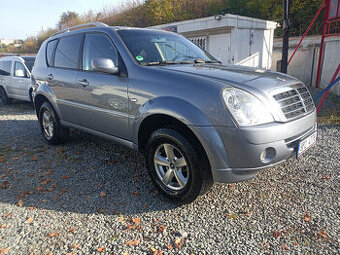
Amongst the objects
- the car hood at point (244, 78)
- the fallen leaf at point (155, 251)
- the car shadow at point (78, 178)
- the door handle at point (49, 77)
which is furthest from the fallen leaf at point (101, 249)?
the door handle at point (49, 77)

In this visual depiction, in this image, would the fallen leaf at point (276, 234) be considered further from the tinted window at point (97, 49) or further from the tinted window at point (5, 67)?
the tinted window at point (5, 67)

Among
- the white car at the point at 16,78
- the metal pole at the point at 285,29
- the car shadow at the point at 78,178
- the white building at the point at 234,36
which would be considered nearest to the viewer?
the car shadow at the point at 78,178

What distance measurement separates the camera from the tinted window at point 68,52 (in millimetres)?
3869

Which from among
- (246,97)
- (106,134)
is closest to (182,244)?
(246,97)

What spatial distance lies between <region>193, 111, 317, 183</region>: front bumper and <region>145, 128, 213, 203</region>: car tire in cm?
17

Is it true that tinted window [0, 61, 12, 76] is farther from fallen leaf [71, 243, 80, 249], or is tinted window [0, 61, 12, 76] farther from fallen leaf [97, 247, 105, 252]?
fallen leaf [97, 247, 105, 252]

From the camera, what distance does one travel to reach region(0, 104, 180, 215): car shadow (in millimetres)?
2861

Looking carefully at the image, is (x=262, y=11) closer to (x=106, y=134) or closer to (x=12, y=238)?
(x=106, y=134)

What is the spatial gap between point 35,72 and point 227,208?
4173 millimetres

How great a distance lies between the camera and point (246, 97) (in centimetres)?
230

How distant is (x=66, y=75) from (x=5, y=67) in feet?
23.2

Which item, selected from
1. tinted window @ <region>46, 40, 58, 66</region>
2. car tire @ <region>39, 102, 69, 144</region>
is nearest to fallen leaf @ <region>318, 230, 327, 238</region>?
car tire @ <region>39, 102, 69, 144</region>

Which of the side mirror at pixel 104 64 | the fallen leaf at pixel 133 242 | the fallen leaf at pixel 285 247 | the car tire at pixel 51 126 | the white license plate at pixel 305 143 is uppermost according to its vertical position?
the side mirror at pixel 104 64

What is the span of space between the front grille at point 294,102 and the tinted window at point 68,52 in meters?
2.87
